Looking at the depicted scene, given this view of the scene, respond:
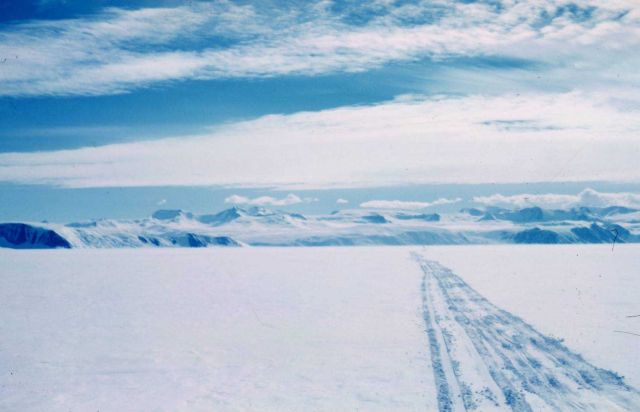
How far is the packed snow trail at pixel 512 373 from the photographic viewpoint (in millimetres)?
9211

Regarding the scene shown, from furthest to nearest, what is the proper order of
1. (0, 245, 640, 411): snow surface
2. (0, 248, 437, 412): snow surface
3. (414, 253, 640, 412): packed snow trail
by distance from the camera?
(0, 248, 437, 412): snow surface
(0, 245, 640, 411): snow surface
(414, 253, 640, 412): packed snow trail

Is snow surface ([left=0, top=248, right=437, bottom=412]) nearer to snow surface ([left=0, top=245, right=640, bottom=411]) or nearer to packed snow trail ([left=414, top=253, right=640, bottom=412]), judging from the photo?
snow surface ([left=0, top=245, right=640, bottom=411])

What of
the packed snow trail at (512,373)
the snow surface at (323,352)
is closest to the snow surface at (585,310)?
the snow surface at (323,352)

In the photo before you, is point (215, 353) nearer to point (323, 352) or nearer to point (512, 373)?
point (323, 352)

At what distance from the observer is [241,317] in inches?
772

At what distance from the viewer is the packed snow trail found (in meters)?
9.21

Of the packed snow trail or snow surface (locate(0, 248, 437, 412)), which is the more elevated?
the packed snow trail

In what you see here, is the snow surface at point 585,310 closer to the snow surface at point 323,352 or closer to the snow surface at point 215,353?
the snow surface at point 323,352

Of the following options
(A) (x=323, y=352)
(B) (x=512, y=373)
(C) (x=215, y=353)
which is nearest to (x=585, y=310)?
(B) (x=512, y=373)

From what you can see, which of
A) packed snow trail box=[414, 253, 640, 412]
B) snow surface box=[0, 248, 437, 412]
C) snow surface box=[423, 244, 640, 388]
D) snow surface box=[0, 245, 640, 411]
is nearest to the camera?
packed snow trail box=[414, 253, 640, 412]

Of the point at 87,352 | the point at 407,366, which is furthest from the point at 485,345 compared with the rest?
the point at 87,352

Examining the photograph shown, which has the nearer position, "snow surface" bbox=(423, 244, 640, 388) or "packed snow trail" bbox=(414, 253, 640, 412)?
"packed snow trail" bbox=(414, 253, 640, 412)

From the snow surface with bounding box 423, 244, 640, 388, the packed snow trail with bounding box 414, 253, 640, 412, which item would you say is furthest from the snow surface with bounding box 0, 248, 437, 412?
the snow surface with bounding box 423, 244, 640, 388

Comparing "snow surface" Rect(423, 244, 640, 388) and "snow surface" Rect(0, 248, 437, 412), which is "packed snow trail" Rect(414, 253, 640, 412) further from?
"snow surface" Rect(423, 244, 640, 388)
